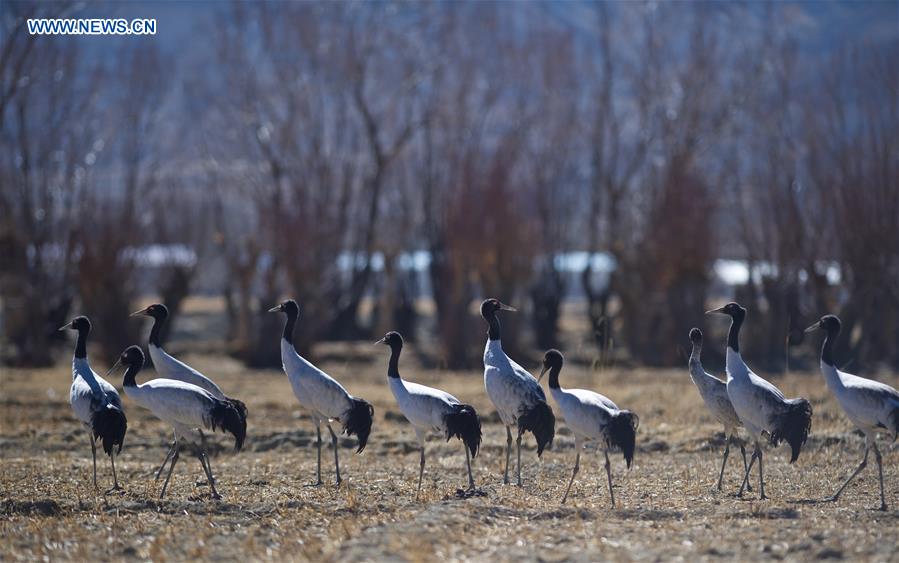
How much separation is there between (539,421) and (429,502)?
1.60 metres

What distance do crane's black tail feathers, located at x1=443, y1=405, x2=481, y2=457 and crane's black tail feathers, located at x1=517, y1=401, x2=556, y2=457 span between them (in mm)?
487

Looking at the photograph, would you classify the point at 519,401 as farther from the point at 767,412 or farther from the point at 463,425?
the point at 767,412

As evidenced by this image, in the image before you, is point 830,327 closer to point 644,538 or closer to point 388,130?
point 644,538

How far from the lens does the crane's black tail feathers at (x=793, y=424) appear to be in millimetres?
9547

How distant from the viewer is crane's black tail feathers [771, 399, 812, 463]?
955 cm

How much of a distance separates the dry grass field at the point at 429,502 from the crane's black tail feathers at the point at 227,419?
52 cm

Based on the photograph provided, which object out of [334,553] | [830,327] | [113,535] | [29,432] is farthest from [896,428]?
[29,432]

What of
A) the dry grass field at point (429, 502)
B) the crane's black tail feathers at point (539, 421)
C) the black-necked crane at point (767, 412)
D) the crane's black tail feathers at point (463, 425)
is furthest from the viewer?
the crane's black tail feathers at point (539, 421)

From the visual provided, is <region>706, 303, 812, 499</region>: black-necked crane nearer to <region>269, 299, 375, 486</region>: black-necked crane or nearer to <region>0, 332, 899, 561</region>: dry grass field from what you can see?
<region>0, 332, 899, 561</region>: dry grass field

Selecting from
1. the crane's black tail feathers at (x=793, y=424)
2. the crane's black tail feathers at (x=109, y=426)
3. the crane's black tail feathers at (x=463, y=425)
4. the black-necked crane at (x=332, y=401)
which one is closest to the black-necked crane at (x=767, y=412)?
the crane's black tail feathers at (x=793, y=424)

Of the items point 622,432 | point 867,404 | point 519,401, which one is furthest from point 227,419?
point 867,404

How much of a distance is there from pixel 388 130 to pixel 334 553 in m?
29.1

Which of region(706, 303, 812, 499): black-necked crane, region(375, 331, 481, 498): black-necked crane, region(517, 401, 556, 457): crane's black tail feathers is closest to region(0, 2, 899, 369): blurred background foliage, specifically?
region(517, 401, 556, 457): crane's black tail feathers

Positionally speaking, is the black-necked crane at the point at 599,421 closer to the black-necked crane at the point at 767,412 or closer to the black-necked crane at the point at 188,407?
the black-necked crane at the point at 767,412
